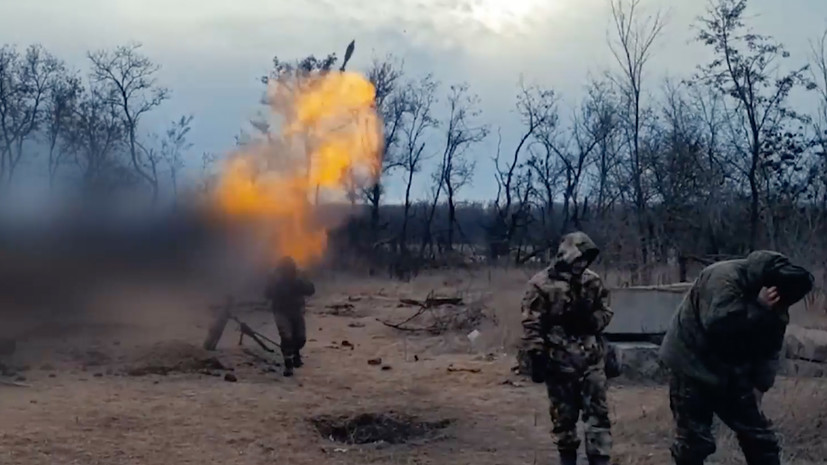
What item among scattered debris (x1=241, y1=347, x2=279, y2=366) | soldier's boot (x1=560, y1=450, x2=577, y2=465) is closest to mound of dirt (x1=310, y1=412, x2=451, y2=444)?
soldier's boot (x1=560, y1=450, x2=577, y2=465)

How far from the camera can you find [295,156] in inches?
730

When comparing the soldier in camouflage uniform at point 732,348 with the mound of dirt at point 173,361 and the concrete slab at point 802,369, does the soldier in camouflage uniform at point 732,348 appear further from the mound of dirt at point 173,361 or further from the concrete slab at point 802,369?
the mound of dirt at point 173,361

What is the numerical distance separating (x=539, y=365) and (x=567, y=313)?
458 mm

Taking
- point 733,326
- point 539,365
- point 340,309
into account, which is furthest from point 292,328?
point 340,309

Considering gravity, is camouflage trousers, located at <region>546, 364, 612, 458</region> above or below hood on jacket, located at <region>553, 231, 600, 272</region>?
below

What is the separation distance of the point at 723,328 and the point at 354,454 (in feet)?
13.3

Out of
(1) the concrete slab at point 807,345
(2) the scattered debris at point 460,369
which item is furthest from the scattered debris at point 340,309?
(1) the concrete slab at point 807,345

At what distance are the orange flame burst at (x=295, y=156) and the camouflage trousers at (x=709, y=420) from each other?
1313 cm

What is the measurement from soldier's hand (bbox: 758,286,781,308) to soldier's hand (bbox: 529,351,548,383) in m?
1.98

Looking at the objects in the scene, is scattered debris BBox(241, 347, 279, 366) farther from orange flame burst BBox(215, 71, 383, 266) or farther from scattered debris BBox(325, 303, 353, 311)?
scattered debris BBox(325, 303, 353, 311)

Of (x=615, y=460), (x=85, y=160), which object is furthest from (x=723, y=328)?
(x=85, y=160)

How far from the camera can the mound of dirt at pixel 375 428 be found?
955 cm

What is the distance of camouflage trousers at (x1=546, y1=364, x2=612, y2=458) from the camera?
7.15m

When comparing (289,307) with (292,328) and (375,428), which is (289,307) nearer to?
(292,328)
